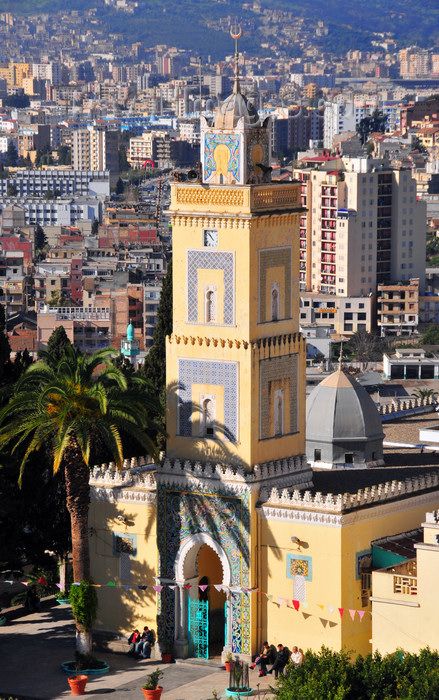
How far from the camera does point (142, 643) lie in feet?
131

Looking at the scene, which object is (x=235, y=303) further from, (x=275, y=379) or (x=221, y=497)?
(x=221, y=497)

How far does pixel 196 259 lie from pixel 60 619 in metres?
7.29

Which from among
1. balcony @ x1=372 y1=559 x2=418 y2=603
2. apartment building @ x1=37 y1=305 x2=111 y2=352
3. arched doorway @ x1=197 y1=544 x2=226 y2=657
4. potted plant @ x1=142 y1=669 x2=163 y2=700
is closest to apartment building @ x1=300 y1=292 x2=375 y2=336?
apartment building @ x1=37 y1=305 x2=111 y2=352

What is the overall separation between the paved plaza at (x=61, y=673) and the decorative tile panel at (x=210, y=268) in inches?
235

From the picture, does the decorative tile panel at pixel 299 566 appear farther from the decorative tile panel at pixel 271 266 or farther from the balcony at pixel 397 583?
the decorative tile panel at pixel 271 266

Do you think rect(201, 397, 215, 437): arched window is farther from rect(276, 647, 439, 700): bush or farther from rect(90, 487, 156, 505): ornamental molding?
rect(276, 647, 439, 700): bush

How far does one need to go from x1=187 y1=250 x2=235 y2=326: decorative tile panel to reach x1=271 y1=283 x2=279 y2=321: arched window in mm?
755

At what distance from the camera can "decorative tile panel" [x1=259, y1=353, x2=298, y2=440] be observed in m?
39.4

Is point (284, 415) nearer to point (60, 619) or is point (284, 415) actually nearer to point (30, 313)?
point (60, 619)

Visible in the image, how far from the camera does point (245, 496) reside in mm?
38969

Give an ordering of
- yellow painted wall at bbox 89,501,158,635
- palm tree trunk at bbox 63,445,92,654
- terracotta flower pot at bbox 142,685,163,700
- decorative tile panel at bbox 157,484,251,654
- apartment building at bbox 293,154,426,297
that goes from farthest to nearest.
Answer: apartment building at bbox 293,154,426,297 < yellow painted wall at bbox 89,501,158,635 < decorative tile panel at bbox 157,484,251,654 < palm tree trunk at bbox 63,445,92,654 < terracotta flower pot at bbox 142,685,163,700

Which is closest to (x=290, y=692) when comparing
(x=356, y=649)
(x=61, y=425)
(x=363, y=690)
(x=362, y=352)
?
(x=363, y=690)

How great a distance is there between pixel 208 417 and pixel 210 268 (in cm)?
257

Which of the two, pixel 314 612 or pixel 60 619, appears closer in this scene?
pixel 314 612
